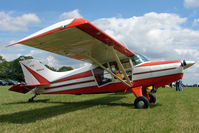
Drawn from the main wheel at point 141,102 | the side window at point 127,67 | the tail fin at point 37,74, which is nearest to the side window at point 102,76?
the side window at point 127,67

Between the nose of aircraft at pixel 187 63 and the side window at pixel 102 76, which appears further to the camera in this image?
the side window at pixel 102 76

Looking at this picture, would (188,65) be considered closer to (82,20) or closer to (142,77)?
(142,77)

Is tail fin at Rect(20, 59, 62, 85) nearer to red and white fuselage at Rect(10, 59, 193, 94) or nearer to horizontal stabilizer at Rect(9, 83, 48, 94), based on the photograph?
red and white fuselage at Rect(10, 59, 193, 94)

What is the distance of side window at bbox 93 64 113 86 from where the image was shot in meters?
7.52

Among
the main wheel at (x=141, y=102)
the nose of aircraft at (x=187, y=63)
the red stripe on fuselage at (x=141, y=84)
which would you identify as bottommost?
the main wheel at (x=141, y=102)

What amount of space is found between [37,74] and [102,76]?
3.89 m

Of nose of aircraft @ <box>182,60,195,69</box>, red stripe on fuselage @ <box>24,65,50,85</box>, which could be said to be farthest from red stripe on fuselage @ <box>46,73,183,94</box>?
red stripe on fuselage @ <box>24,65,50,85</box>

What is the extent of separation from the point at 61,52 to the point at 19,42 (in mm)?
2185

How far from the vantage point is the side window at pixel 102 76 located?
7521mm

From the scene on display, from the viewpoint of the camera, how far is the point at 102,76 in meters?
7.62

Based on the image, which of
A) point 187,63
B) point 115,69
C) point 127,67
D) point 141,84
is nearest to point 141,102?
point 141,84

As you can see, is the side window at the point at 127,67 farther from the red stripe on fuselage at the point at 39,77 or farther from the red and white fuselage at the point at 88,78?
the red stripe on fuselage at the point at 39,77

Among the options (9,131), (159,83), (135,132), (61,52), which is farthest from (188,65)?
(9,131)

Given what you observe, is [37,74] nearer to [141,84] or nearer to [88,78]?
[88,78]
